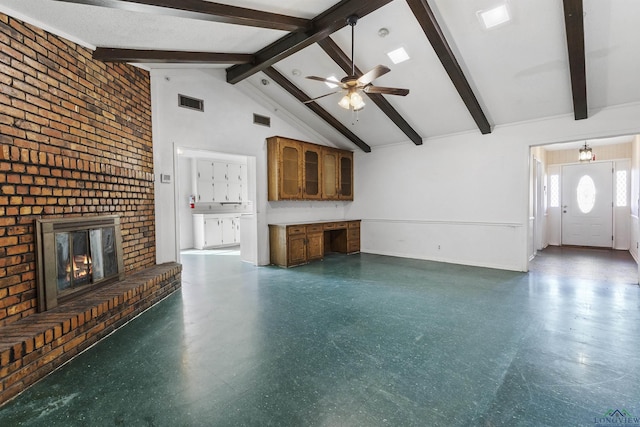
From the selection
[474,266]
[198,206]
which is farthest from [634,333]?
[198,206]

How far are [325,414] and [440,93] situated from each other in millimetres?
4780

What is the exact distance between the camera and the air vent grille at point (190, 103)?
15.3 feet

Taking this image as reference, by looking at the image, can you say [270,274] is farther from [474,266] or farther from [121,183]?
[474,266]

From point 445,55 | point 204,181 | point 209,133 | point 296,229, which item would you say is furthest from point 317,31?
point 204,181

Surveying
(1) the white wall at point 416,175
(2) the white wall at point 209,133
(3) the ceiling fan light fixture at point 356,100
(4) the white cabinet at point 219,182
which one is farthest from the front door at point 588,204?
(4) the white cabinet at point 219,182

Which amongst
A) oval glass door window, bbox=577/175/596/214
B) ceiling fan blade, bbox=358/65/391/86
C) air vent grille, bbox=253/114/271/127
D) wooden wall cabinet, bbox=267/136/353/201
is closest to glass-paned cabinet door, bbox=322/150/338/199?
wooden wall cabinet, bbox=267/136/353/201

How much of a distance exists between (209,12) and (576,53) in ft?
13.5

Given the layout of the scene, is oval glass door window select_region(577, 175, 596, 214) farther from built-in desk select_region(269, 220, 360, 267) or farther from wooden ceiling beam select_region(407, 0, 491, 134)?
built-in desk select_region(269, 220, 360, 267)

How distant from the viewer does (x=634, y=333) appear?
2.75 m

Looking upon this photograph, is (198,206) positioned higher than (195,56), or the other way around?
(195,56)

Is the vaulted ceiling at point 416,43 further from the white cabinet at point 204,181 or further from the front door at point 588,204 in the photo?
the front door at point 588,204

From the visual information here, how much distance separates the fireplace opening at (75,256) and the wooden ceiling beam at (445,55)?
413cm

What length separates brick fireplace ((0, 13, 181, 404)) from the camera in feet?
7.37

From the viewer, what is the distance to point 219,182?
27.3ft
